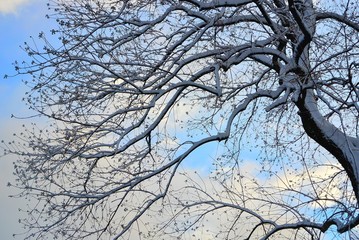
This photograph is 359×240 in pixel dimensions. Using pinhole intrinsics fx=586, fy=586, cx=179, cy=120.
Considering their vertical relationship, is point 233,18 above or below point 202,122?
above

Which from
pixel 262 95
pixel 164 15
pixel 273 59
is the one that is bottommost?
pixel 262 95

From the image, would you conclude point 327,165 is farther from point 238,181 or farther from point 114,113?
point 114,113

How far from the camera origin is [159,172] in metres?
7.71

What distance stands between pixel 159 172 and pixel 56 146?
1427mm

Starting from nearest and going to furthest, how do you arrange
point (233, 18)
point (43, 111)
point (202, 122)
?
point (43, 111) → point (233, 18) → point (202, 122)

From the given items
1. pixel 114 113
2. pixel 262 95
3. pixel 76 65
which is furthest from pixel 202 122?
pixel 76 65

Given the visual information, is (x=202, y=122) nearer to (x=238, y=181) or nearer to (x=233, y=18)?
(x=238, y=181)

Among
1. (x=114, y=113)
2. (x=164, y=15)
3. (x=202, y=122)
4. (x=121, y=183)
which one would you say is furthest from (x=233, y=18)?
(x=121, y=183)

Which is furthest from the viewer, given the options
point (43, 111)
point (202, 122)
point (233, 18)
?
point (202, 122)

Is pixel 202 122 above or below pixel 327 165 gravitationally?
above

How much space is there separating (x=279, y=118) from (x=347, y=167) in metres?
1.21

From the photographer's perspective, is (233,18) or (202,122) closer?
(233,18)

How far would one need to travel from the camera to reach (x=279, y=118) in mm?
8609

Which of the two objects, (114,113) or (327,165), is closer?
(114,113)
